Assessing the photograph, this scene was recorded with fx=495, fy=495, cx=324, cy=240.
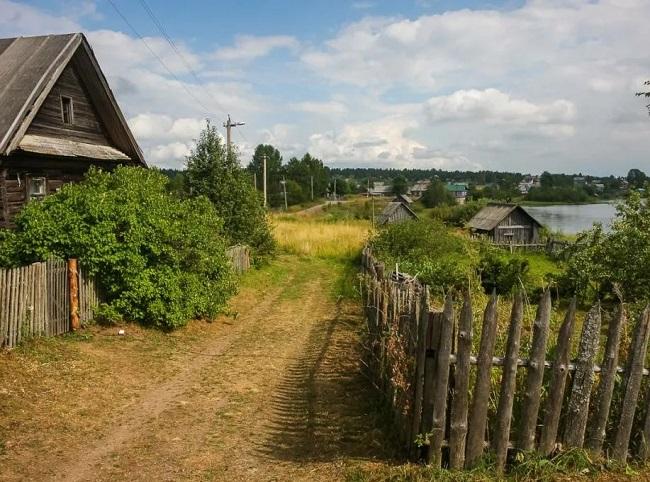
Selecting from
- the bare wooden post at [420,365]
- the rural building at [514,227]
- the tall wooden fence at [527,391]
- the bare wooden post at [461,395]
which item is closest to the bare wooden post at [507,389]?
the tall wooden fence at [527,391]

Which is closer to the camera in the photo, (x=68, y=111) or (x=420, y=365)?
(x=420, y=365)

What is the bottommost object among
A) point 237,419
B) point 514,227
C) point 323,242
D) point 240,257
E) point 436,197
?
point 237,419

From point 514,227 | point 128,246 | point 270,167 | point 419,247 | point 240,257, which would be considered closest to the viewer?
point 128,246

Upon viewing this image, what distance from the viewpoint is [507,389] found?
4.25 meters

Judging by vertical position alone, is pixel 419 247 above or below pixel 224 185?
below

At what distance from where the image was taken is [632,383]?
4.34m

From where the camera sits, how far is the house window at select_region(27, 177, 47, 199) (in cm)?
1393

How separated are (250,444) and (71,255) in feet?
20.3

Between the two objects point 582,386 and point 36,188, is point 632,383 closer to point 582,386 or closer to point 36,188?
point 582,386

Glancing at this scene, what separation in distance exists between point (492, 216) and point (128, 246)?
135ft

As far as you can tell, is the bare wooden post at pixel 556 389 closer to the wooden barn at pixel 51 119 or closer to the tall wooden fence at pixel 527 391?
the tall wooden fence at pixel 527 391

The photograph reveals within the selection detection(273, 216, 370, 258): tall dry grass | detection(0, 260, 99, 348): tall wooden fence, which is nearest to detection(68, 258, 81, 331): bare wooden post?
detection(0, 260, 99, 348): tall wooden fence

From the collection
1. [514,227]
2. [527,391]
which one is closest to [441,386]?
[527,391]

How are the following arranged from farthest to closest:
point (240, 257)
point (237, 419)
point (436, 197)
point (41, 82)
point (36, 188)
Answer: point (436, 197) < point (240, 257) < point (36, 188) < point (41, 82) < point (237, 419)
